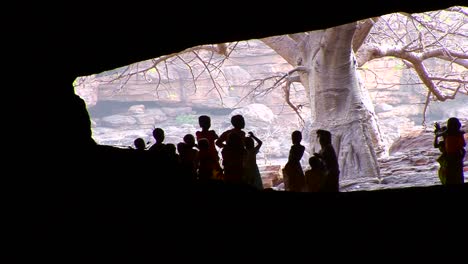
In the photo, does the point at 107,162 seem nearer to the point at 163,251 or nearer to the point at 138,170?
the point at 138,170

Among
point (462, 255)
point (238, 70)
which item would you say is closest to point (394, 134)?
point (238, 70)

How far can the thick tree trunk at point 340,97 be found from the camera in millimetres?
8156

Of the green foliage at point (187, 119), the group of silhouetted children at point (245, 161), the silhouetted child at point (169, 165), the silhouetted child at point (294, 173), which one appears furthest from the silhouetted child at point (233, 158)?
the green foliage at point (187, 119)

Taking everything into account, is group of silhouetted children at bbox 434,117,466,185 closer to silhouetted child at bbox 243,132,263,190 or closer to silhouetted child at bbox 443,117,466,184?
silhouetted child at bbox 443,117,466,184

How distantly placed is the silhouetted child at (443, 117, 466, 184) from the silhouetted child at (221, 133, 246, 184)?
1.54m

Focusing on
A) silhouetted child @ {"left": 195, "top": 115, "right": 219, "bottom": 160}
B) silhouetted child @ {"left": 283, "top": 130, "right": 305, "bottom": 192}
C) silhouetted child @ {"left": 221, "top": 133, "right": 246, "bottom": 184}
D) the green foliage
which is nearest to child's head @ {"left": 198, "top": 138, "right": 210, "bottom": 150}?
silhouetted child @ {"left": 221, "top": 133, "right": 246, "bottom": 184}

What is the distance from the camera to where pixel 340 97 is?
8594 millimetres

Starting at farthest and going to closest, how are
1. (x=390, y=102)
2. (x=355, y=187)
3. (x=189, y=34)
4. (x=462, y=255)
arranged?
(x=390, y=102) → (x=355, y=187) → (x=189, y=34) → (x=462, y=255)

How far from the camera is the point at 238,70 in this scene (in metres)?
27.7

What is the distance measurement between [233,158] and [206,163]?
240 millimetres

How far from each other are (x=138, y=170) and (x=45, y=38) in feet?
3.07

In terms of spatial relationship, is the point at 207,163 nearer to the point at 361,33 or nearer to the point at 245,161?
the point at 245,161

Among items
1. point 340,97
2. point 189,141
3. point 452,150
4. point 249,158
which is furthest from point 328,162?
point 340,97

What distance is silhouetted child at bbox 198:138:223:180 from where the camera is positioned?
424cm
